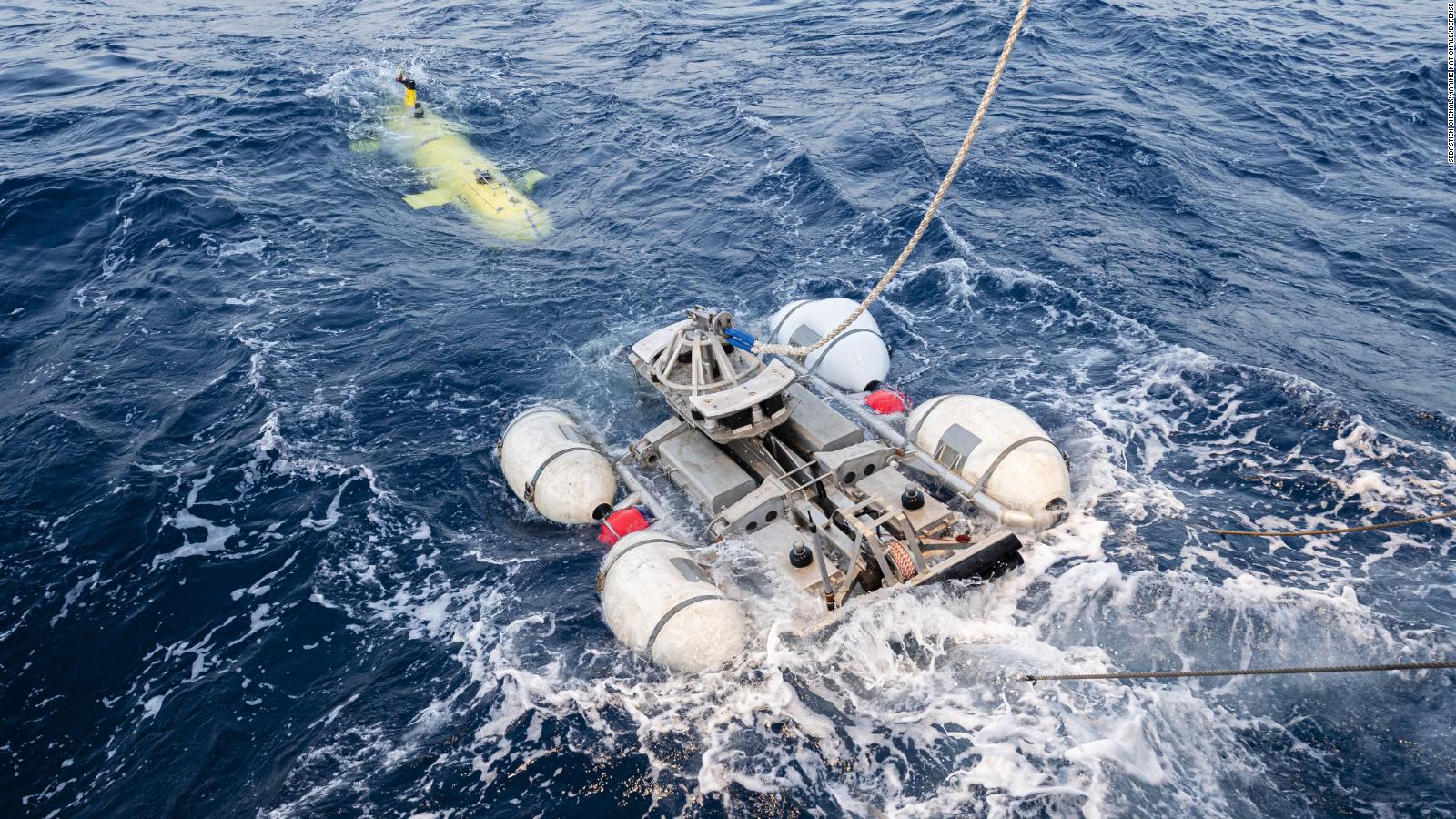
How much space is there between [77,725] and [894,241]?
25.5 m

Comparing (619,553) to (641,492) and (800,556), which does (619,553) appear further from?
(800,556)

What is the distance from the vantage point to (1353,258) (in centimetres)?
2552

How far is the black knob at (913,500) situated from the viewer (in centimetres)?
1595

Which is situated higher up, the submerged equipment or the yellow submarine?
the yellow submarine

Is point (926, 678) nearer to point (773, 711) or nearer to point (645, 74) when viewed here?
point (773, 711)

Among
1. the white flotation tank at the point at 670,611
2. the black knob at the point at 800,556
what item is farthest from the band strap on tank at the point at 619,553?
the black knob at the point at 800,556

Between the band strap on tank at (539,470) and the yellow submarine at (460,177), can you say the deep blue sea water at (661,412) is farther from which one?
the band strap on tank at (539,470)

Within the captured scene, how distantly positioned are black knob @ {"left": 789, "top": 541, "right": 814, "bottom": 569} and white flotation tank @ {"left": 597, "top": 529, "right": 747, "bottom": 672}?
1452 mm

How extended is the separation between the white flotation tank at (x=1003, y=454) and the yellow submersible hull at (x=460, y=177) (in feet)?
61.4

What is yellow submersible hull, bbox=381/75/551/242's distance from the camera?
30703mm

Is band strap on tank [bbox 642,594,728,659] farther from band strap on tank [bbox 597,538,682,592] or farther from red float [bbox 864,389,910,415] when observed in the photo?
red float [bbox 864,389,910,415]

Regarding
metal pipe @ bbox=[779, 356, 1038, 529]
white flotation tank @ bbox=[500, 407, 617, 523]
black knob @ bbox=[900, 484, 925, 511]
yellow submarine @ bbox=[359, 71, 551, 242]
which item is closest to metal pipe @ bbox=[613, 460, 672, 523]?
white flotation tank @ bbox=[500, 407, 617, 523]

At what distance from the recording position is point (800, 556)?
15016 millimetres

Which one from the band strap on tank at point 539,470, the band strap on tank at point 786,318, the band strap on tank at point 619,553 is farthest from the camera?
the band strap on tank at point 786,318
